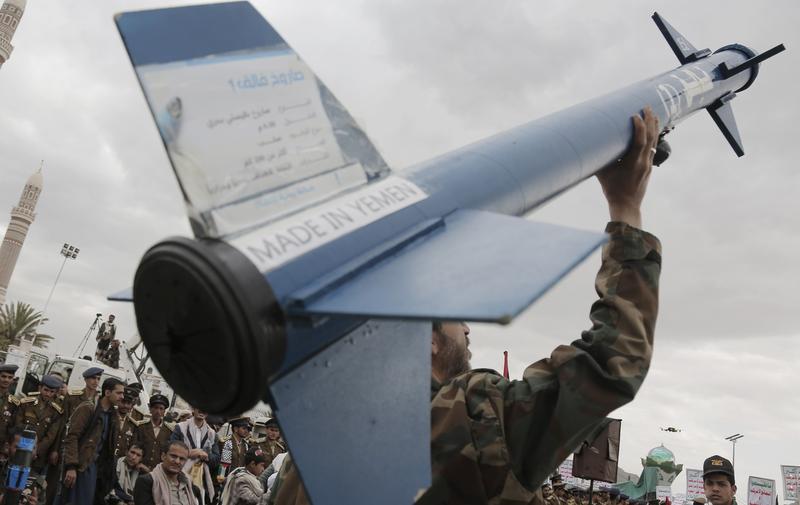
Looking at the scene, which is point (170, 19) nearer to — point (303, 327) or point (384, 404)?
point (303, 327)

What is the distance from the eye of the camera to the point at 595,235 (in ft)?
4.79

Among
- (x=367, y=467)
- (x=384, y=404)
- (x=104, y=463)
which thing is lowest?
(x=104, y=463)

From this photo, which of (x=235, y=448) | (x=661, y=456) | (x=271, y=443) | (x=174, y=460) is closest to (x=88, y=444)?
(x=174, y=460)

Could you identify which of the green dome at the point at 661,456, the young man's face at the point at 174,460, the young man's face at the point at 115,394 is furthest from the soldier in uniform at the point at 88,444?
the green dome at the point at 661,456

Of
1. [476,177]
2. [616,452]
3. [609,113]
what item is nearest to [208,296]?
[476,177]

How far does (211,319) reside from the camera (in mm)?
1407

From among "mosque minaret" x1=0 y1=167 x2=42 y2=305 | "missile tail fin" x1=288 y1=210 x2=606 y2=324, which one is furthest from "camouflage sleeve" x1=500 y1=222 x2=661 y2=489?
"mosque minaret" x1=0 y1=167 x2=42 y2=305

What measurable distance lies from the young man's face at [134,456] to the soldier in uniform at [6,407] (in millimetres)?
1466

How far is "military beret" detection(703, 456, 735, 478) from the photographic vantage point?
5555mm

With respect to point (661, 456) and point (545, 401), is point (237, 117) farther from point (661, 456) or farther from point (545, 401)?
point (661, 456)

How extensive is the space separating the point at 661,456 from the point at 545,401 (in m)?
24.5

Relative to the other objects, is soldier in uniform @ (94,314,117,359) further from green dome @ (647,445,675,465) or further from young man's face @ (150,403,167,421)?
green dome @ (647,445,675,465)

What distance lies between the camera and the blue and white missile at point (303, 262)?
1.40 meters

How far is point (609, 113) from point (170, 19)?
2.06 metres
